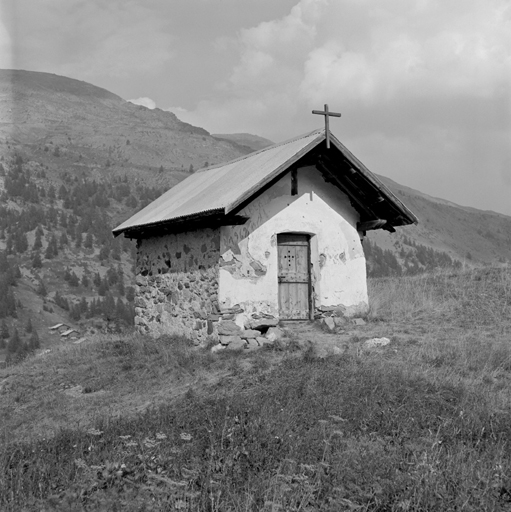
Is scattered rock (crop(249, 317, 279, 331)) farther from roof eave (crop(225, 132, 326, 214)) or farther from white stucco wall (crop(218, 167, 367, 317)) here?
roof eave (crop(225, 132, 326, 214))

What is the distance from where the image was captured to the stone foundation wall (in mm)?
12297

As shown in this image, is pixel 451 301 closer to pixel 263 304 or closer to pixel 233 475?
pixel 263 304

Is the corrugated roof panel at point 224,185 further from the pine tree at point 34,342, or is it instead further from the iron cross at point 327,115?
the pine tree at point 34,342

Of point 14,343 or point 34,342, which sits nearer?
point 14,343

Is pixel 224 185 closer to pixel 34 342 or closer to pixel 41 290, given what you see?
pixel 34 342

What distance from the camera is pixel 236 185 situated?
1266 cm

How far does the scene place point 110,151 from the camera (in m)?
87.6

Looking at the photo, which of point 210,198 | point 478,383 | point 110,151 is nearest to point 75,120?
point 110,151

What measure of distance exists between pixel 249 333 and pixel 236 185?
326cm

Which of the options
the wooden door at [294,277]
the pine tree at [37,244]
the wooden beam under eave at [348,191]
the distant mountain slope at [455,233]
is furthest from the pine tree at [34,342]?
the distant mountain slope at [455,233]

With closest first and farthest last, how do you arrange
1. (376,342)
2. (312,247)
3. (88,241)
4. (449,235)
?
(376,342) → (312,247) → (88,241) → (449,235)

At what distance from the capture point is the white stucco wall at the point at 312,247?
482 inches

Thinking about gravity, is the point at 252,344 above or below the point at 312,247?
below

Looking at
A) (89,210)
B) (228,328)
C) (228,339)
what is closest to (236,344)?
(228,339)
